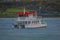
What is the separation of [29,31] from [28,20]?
9cm

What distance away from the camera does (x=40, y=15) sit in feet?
4.94

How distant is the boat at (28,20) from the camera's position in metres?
1.49

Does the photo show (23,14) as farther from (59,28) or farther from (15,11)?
(59,28)

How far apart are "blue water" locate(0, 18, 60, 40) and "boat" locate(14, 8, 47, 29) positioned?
34mm

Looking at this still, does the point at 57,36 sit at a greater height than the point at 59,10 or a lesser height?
lesser

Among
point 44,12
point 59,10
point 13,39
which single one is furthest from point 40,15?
point 13,39

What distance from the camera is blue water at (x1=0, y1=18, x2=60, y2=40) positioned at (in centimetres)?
149

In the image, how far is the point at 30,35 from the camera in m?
1.50

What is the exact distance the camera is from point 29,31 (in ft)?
4.91

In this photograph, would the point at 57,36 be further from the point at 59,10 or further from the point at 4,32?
the point at 4,32

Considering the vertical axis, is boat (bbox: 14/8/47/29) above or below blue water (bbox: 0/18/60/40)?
above

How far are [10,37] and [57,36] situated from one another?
40cm

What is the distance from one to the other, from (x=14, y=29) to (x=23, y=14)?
15 centimetres

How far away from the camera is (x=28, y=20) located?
150 cm
